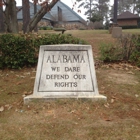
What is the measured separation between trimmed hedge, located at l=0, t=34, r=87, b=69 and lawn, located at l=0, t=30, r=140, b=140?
1560 millimetres

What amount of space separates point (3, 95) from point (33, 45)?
2.48m

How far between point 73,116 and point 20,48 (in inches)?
149

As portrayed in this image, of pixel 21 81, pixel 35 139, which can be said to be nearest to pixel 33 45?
pixel 21 81

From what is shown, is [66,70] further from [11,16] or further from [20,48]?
[11,16]

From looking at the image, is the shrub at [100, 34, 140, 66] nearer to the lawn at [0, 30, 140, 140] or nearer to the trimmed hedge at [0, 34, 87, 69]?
the trimmed hedge at [0, 34, 87, 69]

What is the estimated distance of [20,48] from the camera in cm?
669

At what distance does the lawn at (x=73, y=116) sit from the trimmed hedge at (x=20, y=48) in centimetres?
156

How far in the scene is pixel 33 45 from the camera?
6801 millimetres

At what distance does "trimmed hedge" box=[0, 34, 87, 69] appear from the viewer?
21.7 feet

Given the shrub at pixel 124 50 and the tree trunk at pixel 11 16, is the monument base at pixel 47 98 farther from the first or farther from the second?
the tree trunk at pixel 11 16

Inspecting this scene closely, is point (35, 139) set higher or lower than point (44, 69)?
lower

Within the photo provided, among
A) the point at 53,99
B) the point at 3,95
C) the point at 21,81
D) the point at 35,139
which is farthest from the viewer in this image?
the point at 21,81

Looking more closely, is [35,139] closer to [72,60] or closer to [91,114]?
[91,114]

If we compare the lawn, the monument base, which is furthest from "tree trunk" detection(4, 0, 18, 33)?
the monument base
